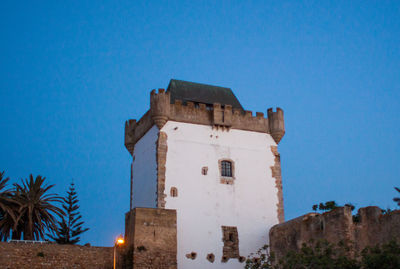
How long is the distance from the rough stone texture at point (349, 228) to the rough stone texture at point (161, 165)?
5.95 m

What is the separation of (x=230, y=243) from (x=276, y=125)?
22.0 feet

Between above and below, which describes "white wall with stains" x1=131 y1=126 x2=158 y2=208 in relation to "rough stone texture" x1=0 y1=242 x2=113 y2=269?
above

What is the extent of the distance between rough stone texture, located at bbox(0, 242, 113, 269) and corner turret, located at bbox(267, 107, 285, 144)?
10.4 m

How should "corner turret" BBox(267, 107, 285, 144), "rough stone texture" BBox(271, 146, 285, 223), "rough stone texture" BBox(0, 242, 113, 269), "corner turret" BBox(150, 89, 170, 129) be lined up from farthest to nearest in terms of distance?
"corner turret" BBox(267, 107, 285, 144) → "rough stone texture" BBox(271, 146, 285, 223) → "corner turret" BBox(150, 89, 170, 129) → "rough stone texture" BBox(0, 242, 113, 269)

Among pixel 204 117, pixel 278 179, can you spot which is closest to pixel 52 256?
pixel 204 117

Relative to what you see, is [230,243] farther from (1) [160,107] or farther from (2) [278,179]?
(1) [160,107]

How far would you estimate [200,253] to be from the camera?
24.0 meters

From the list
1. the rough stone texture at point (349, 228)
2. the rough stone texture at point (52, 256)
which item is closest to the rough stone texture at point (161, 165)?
the rough stone texture at point (52, 256)

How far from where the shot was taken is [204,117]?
26750 millimetres

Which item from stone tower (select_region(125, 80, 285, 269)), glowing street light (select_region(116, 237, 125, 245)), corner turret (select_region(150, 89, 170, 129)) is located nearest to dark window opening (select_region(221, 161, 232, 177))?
stone tower (select_region(125, 80, 285, 269))

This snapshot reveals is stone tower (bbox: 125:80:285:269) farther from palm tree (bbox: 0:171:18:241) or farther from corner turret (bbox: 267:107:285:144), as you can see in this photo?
palm tree (bbox: 0:171:18:241)

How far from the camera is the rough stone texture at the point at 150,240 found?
2178cm

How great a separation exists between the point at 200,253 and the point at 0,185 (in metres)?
12.1

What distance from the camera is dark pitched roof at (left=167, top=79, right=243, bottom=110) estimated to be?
28.3 metres
